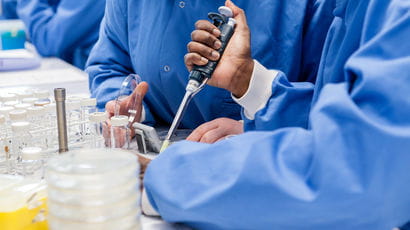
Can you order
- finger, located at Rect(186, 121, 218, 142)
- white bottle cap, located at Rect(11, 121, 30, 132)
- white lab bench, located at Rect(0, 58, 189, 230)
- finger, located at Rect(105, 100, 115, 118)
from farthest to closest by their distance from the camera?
white lab bench, located at Rect(0, 58, 189, 230) → finger, located at Rect(105, 100, 115, 118) → finger, located at Rect(186, 121, 218, 142) → white bottle cap, located at Rect(11, 121, 30, 132)

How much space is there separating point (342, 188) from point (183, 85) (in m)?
0.91

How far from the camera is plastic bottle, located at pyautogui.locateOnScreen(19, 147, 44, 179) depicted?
Result: 102cm

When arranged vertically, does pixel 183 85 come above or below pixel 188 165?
below

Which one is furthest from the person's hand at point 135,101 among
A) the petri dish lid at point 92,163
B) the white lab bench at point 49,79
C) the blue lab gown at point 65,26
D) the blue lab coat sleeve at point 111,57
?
the blue lab gown at point 65,26

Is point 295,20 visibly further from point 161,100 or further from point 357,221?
point 357,221

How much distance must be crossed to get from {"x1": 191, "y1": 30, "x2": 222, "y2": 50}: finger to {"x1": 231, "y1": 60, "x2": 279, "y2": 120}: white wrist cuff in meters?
0.14

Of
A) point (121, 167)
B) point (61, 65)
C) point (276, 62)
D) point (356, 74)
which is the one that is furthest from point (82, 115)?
point (61, 65)

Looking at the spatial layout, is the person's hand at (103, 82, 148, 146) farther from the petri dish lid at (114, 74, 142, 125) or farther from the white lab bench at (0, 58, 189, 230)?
the white lab bench at (0, 58, 189, 230)

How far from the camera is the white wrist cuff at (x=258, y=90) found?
4.25 feet

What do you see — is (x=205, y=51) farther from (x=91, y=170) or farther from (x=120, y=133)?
(x=91, y=170)

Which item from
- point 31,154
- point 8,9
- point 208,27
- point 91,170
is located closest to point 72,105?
point 31,154

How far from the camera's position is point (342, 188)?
2.37 feet

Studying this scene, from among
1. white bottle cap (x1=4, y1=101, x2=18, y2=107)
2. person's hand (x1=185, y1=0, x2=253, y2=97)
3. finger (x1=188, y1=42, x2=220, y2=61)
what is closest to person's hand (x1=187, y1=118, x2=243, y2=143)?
person's hand (x1=185, y1=0, x2=253, y2=97)

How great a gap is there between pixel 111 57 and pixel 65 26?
1.43m
